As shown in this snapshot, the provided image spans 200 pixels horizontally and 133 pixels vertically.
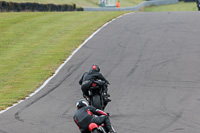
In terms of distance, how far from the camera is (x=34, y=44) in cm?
2597

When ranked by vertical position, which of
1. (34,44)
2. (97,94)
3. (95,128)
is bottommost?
(34,44)

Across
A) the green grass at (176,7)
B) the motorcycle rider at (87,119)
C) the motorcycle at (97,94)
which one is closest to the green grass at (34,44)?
the motorcycle at (97,94)

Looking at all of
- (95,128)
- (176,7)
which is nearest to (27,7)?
(176,7)

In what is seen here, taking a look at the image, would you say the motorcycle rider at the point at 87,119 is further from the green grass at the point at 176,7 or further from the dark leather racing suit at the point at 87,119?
the green grass at the point at 176,7

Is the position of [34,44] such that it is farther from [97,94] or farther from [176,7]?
[176,7]

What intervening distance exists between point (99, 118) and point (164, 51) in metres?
13.9

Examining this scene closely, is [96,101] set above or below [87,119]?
below

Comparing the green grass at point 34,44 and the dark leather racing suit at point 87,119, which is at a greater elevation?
the dark leather racing suit at point 87,119

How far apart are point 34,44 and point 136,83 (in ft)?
35.6

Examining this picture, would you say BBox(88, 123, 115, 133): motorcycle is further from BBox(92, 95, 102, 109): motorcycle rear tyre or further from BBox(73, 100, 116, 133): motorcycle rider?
BBox(92, 95, 102, 109): motorcycle rear tyre

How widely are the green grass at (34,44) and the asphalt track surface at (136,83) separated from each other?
0.95 metres

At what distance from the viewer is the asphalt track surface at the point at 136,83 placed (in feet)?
37.3

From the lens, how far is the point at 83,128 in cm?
837

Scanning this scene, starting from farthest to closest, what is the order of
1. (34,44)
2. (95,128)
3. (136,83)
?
1. (34,44)
2. (136,83)
3. (95,128)
